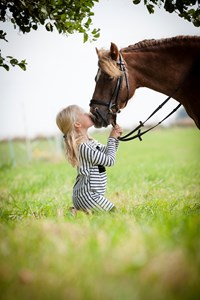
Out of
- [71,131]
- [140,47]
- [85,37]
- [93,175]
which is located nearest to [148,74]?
[140,47]

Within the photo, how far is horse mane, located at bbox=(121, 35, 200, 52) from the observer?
12.3 ft

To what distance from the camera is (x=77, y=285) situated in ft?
4.65

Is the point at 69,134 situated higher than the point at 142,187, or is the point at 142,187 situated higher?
the point at 69,134

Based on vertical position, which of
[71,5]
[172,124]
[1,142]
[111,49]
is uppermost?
[71,5]

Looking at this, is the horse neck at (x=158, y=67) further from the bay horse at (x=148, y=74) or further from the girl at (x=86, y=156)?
the girl at (x=86, y=156)

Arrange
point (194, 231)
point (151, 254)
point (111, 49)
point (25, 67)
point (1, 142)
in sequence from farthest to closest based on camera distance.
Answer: point (1, 142) → point (25, 67) → point (111, 49) → point (194, 231) → point (151, 254)

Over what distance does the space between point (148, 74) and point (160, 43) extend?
1.11 ft

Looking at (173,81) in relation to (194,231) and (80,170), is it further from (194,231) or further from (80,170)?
(194,231)

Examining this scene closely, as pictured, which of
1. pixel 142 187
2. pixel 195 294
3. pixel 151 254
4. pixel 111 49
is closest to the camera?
pixel 195 294

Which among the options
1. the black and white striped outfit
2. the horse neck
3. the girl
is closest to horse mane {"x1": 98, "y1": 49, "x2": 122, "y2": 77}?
the horse neck

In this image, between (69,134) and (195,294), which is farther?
(69,134)

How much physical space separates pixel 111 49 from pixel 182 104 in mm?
933

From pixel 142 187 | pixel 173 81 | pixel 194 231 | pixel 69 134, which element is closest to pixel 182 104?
pixel 173 81

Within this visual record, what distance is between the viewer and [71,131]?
12.6 ft
